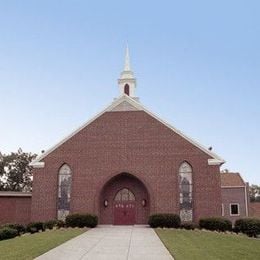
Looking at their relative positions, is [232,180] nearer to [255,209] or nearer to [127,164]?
[255,209]

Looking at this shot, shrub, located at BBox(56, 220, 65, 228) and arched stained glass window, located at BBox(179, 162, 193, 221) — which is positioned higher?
arched stained glass window, located at BBox(179, 162, 193, 221)

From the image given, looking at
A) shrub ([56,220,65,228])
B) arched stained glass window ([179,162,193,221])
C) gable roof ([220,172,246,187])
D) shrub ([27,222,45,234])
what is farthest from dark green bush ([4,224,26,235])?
gable roof ([220,172,246,187])

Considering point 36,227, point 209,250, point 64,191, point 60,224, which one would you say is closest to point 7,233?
point 36,227

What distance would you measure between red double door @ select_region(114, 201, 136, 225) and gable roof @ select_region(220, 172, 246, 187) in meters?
20.3

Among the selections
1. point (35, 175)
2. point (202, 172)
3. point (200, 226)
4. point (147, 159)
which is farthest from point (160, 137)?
point (35, 175)

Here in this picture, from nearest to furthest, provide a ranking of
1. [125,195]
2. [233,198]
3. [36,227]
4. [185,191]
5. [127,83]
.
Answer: [36,227] → [185,191] → [125,195] → [127,83] → [233,198]

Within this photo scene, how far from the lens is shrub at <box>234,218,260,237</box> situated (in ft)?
98.7

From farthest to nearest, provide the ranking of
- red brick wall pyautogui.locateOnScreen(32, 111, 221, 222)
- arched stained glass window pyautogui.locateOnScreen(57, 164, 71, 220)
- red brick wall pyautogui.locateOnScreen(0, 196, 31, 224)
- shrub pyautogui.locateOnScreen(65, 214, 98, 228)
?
red brick wall pyautogui.locateOnScreen(0, 196, 31, 224) → arched stained glass window pyautogui.locateOnScreen(57, 164, 71, 220) → red brick wall pyautogui.locateOnScreen(32, 111, 221, 222) → shrub pyautogui.locateOnScreen(65, 214, 98, 228)

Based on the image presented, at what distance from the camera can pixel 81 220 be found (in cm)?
3069

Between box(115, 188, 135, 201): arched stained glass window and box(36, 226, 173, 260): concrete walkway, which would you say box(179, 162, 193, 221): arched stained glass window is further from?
box(36, 226, 173, 260): concrete walkway

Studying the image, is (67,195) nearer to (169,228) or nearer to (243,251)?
(169,228)

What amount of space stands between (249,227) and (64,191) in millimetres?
14732

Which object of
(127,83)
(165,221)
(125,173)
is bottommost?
(165,221)

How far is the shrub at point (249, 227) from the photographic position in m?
30.1
